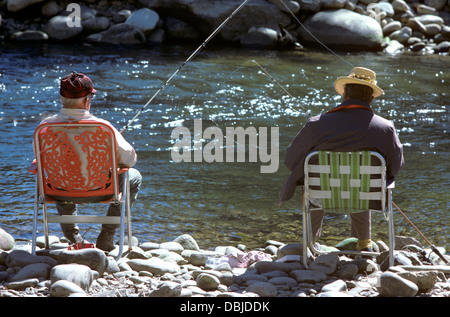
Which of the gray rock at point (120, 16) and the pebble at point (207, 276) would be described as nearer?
the pebble at point (207, 276)

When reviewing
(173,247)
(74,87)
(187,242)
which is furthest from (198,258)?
(74,87)

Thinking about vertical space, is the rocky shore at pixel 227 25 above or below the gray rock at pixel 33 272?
above

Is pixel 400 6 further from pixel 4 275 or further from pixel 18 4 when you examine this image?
pixel 4 275

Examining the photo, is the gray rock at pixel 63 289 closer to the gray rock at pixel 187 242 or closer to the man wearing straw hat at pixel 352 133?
the man wearing straw hat at pixel 352 133

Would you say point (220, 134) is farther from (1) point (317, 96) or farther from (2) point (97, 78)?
(2) point (97, 78)

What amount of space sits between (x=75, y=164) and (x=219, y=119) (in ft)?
18.3

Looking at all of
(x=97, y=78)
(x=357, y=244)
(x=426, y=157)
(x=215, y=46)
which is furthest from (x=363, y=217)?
(x=215, y=46)

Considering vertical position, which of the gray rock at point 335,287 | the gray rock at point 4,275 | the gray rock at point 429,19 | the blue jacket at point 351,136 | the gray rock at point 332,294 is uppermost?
the gray rock at point 429,19

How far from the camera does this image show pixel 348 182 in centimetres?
399

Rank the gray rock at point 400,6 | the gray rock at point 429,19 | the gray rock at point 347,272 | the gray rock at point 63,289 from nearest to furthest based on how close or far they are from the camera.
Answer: the gray rock at point 63,289, the gray rock at point 347,272, the gray rock at point 429,19, the gray rock at point 400,6

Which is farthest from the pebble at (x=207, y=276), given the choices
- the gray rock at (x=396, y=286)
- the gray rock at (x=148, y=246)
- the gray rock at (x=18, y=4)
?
the gray rock at (x=18, y=4)

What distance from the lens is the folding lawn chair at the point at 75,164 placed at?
3982 mm

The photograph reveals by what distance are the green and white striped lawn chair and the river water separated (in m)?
1.44

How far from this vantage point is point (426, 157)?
7.99 metres
